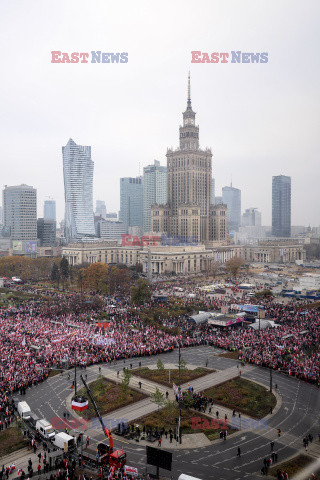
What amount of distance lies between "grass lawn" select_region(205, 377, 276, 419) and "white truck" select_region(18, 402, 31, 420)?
47.6ft

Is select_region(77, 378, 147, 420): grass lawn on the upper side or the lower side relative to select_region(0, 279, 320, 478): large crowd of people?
lower

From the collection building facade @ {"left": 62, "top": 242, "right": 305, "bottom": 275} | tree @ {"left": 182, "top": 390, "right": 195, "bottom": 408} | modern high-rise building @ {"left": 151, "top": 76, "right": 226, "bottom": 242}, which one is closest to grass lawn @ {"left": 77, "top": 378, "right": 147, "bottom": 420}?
tree @ {"left": 182, "top": 390, "right": 195, "bottom": 408}

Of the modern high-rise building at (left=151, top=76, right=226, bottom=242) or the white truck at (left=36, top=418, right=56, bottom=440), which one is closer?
the white truck at (left=36, top=418, right=56, bottom=440)

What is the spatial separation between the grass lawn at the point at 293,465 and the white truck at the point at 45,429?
14087mm

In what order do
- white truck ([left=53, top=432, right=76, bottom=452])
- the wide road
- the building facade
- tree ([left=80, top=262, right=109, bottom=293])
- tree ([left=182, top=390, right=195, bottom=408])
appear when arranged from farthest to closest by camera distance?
the building facade
tree ([left=80, top=262, right=109, bottom=293])
tree ([left=182, top=390, right=195, bottom=408])
white truck ([left=53, top=432, right=76, bottom=452])
the wide road

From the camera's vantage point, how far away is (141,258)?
5438 inches

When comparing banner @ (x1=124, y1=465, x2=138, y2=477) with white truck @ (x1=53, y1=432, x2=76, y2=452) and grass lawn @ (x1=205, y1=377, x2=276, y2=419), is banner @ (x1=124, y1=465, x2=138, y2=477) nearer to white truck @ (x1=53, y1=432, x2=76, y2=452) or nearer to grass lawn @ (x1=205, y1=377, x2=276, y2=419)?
white truck @ (x1=53, y1=432, x2=76, y2=452)

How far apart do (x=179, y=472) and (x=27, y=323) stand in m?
36.3

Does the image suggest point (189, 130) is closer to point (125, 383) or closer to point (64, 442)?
point (125, 383)

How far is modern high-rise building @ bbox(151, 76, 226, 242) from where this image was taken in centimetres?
16575

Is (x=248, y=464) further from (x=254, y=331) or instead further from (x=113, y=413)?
(x=254, y=331)

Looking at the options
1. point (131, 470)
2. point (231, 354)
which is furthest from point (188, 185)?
point (131, 470)

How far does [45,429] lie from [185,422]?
986cm

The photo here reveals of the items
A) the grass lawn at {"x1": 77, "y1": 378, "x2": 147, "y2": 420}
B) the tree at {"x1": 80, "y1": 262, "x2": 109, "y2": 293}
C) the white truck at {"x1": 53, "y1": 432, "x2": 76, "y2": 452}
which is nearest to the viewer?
the white truck at {"x1": 53, "y1": 432, "x2": 76, "y2": 452}
